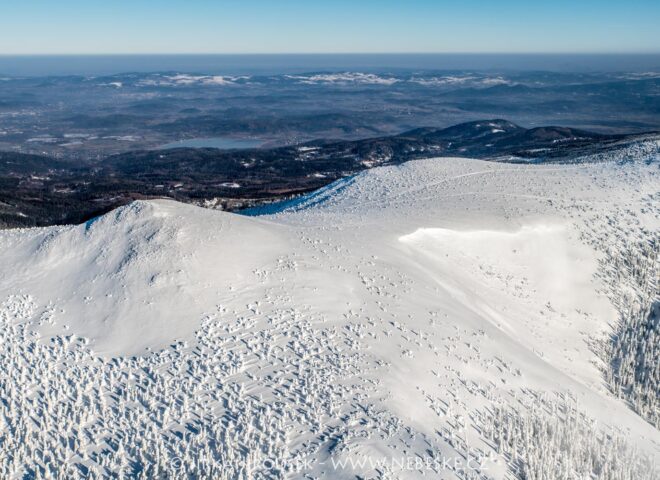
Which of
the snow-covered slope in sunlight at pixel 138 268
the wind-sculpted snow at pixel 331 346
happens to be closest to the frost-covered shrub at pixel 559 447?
A: the wind-sculpted snow at pixel 331 346

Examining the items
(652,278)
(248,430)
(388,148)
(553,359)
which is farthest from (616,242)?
(388,148)

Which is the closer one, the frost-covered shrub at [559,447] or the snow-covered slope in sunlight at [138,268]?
the frost-covered shrub at [559,447]

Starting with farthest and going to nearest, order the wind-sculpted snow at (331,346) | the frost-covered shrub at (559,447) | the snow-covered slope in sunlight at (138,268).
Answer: the snow-covered slope in sunlight at (138,268) < the frost-covered shrub at (559,447) < the wind-sculpted snow at (331,346)

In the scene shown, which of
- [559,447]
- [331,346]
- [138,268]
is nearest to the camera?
[559,447]

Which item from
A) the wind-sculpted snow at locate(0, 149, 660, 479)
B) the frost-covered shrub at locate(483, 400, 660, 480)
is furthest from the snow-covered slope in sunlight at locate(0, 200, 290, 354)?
the frost-covered shrub at locate(483, 400, 660, 480)

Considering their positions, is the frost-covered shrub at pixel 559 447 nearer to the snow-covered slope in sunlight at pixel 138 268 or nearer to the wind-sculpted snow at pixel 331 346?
the wind-sculpted snow at pixel 331 346

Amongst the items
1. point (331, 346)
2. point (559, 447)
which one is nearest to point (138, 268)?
point (331, 346)

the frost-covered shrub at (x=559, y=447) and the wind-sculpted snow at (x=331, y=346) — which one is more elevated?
the wind-sculpted snow at (x=331, y=346)

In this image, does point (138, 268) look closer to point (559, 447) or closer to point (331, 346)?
point (331, 346)
